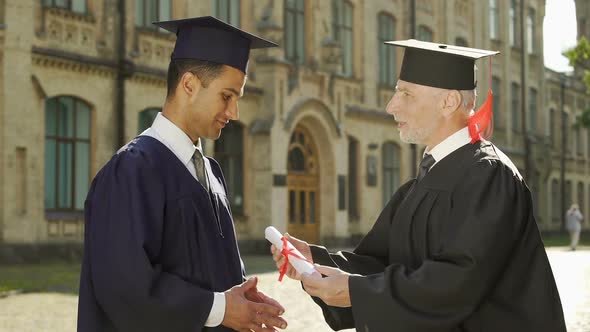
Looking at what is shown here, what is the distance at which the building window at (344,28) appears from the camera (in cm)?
3098

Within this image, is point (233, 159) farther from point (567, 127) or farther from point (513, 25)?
point (567, 127)

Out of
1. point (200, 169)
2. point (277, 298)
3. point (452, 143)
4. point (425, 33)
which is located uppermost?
point (425, 33)

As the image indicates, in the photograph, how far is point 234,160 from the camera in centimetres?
2616

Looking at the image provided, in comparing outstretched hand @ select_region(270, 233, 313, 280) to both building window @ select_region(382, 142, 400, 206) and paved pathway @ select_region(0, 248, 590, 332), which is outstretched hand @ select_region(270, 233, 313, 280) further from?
building window @ select_region(382, 142, 400, 206)

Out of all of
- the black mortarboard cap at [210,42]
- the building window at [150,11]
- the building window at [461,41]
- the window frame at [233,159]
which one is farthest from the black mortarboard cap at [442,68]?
the building window at [461,41]

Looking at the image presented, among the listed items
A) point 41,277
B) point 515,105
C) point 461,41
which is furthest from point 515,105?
point 41,277

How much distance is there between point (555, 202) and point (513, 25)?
9462 mm

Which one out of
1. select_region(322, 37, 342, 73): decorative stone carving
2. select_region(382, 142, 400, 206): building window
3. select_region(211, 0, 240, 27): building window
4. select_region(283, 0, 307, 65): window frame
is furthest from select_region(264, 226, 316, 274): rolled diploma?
select_region(382, 142, 400, 206): building window

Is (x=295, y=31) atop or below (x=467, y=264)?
atop

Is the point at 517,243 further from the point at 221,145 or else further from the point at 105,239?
the point at 221,145

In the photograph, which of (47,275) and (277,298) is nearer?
(277,298)

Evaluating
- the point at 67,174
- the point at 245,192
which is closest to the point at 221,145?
the point at 245,192

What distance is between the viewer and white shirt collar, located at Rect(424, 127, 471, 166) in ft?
13.8

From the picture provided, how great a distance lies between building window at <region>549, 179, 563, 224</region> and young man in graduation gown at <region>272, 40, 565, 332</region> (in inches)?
1756
